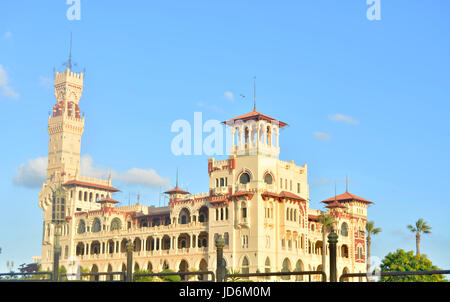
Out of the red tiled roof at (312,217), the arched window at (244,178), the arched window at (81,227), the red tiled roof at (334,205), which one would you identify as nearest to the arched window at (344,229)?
the red tiled roof at (334,205)

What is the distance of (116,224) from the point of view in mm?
107688

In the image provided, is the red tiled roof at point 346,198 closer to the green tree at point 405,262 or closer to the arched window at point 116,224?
the green tree at point 405,262

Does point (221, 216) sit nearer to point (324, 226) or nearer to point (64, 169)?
point (324, 226)

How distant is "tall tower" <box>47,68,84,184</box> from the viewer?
132250 mm

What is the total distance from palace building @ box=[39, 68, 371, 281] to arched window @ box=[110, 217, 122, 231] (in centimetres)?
8

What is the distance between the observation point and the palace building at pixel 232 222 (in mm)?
85938

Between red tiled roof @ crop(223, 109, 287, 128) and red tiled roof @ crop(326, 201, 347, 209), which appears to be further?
red tiled roof @ crop(326, 201, 347, 209)

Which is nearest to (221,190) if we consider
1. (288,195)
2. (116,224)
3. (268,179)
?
(268,179)

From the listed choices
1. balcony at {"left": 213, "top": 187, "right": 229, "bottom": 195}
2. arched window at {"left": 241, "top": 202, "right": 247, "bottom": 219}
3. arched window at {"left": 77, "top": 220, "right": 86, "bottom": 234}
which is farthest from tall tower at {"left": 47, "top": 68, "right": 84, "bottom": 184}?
arched window at {"left": 241, "top": 202, "right": 247, "bottom": 219}

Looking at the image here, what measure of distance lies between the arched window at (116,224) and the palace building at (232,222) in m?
0.08

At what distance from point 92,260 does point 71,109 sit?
137 ft

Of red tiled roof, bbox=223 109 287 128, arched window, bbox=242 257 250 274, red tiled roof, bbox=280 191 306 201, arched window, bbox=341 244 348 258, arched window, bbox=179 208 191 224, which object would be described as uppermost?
red tiled roof, bbox=223 109 287 128

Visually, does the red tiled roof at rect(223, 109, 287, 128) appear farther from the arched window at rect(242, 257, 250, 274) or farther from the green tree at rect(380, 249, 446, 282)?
the green tree at rect(380, 249, 446, 282)
